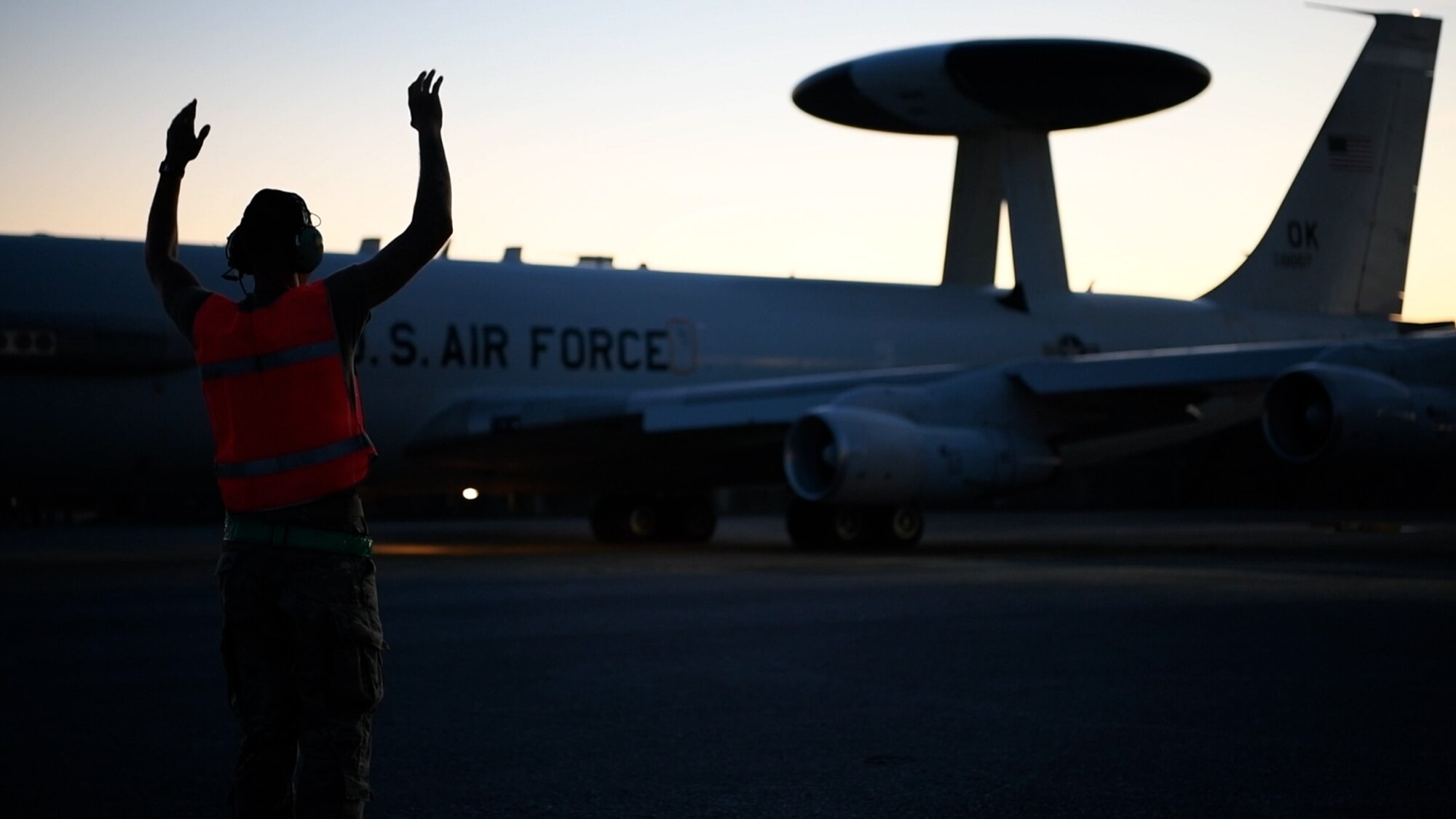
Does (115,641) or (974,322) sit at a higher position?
(974,322)

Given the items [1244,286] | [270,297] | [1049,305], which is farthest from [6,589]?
[1244,286]

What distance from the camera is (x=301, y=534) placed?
311cm

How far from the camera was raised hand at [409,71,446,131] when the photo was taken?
3260mm

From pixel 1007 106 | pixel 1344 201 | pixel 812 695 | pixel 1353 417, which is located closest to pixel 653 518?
pixel 1353 417

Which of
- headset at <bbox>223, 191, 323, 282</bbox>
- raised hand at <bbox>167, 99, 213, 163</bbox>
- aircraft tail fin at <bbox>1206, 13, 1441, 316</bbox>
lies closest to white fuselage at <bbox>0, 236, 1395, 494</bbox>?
aircraft tail fin at <bbox>1206, 13, 1441, 316</bbox>

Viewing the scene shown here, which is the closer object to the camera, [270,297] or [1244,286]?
[270,297]

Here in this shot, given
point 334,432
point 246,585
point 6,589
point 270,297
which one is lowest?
point 6,589

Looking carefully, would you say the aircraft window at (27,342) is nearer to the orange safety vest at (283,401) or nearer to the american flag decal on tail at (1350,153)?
the orange safety vest at (283,401)

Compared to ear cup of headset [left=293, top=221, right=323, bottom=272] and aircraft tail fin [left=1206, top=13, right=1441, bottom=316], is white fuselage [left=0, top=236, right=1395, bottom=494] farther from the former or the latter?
ear cup of headset [left=293, top=221, right=323, bottom=272]

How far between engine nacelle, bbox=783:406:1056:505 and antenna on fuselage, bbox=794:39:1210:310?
Answer: 586 centimetres

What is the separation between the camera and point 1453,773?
493cm

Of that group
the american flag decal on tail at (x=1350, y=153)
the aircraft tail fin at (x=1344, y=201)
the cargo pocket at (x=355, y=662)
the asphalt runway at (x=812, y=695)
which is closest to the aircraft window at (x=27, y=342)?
the asphalt runway at (x=812, y=695)

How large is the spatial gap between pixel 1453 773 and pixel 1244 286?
19939 millimetres

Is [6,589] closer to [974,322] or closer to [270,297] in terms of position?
[270,297]
